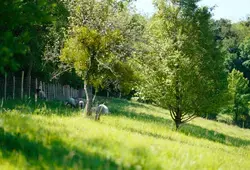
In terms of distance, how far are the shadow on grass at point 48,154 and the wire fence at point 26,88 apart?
20273mm

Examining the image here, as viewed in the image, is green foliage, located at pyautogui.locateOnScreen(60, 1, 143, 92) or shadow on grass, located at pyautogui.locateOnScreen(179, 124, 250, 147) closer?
green foliage, located at pyautogui.locateOnScreen(60, 1, 143, 92)

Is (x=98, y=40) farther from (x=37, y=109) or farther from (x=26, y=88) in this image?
(x=26, y=88)

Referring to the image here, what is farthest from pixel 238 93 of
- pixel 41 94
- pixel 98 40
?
pixel 98 40

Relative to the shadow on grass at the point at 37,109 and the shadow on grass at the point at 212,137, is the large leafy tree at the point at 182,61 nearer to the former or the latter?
the shadow on grass at the point at 212,137

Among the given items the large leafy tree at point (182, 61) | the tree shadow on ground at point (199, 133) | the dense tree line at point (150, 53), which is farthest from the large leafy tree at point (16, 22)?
the tree shadow on ground at point (199, 133)

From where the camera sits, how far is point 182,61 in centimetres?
1973

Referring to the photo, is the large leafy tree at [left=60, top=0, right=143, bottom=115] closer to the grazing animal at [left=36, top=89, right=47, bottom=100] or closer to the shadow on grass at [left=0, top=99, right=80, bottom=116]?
the shadow on grass at [left=0, top=99, right=80, bottom=116]

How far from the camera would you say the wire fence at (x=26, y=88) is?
103 ft

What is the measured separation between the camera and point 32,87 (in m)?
41.2

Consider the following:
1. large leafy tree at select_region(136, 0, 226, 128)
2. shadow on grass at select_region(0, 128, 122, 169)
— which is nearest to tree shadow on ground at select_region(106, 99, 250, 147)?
large leafy tree at select_region(136, 0, 226, 128)

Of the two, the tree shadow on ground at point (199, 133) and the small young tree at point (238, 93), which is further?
the small young tree at point (238, 93)

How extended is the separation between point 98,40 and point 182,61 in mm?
5785

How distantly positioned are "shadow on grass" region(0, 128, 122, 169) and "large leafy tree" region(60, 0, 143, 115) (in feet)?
29.7

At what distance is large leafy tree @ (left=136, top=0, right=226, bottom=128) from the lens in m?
20.1
